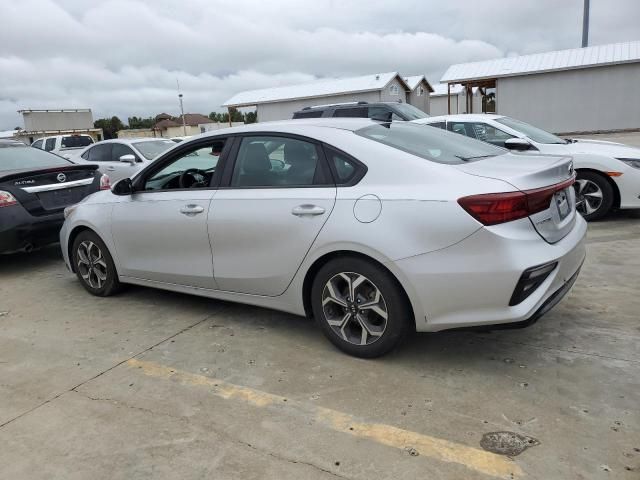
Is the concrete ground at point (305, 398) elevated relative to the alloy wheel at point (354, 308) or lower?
lower

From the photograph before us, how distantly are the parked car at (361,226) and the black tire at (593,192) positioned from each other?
3.63m

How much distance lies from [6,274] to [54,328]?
2.50m

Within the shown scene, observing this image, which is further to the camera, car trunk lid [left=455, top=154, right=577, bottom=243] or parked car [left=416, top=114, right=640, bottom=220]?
parked car [left=416, top=114, right=640, bottom=220]

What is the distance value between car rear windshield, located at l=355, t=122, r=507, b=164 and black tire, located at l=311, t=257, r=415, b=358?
32.6 inches

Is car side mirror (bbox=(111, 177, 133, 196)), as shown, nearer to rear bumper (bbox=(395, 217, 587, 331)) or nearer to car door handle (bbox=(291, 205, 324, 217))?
car door handle (bbox=(291, 205, 324, 217))

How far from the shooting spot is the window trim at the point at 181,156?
407 centimetres

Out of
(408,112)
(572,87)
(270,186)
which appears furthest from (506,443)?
(572,87)

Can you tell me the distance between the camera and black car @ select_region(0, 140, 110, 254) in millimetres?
5961

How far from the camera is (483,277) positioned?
2.95 metres

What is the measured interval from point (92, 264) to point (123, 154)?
5.99m

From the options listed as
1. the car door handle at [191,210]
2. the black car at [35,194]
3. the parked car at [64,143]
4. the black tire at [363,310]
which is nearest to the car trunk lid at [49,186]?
the black car at [35,194]

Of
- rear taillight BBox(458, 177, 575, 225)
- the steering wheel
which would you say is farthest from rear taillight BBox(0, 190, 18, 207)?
rear taillight BBox(458, 177, 575, 225)

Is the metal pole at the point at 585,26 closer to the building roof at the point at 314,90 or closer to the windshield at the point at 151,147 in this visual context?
the building roof at the point at 314,90

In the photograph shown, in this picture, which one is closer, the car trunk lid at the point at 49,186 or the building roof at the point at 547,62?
the car trunk lid at the point at 49,186
